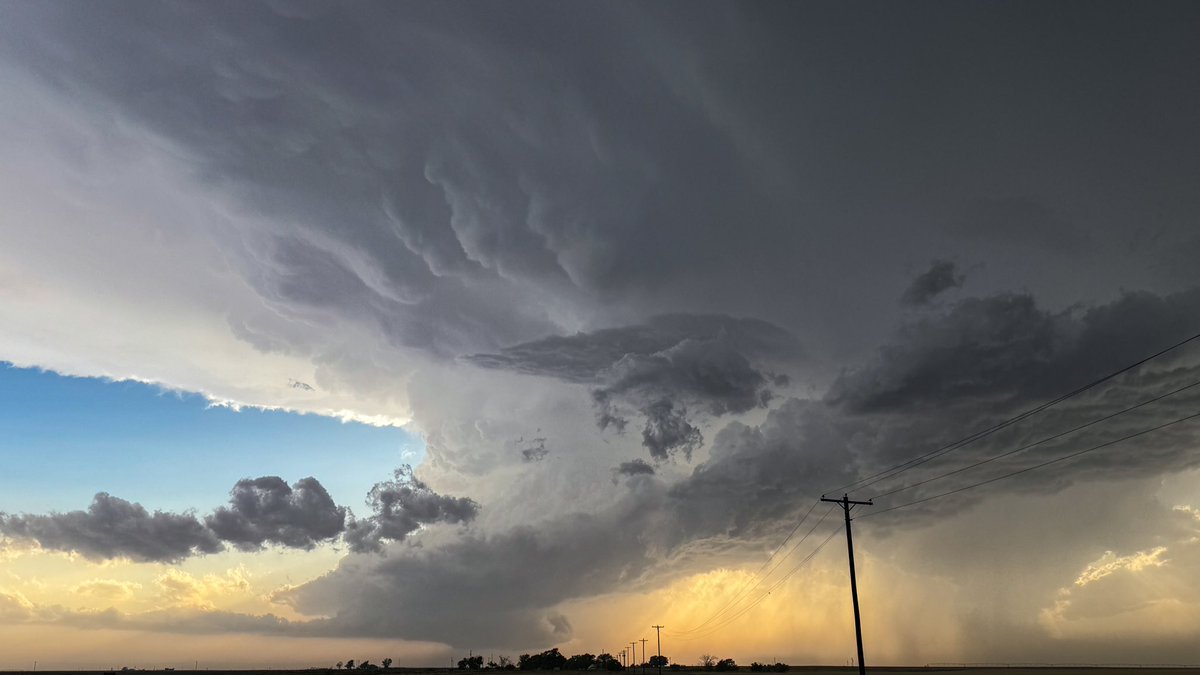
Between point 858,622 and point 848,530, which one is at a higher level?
point 848,530

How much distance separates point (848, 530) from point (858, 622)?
8.23 metres

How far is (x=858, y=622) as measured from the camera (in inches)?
2517

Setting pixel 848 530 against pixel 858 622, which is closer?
pixel 858 622

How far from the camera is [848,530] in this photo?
68.8 m
